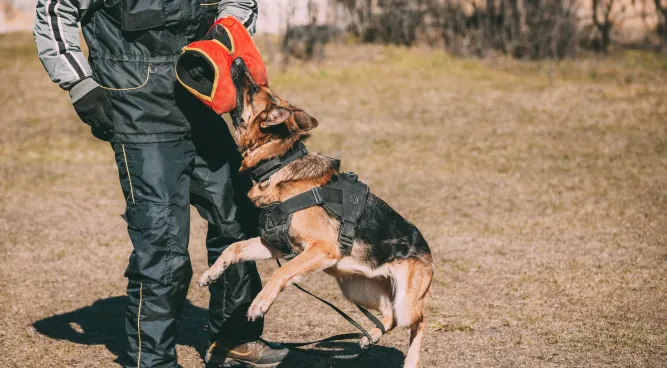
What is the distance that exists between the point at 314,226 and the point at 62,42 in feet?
4.99

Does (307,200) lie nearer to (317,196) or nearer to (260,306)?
(317,196)

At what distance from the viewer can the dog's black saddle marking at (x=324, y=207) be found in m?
4.03

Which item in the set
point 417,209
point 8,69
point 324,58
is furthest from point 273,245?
point 8,69

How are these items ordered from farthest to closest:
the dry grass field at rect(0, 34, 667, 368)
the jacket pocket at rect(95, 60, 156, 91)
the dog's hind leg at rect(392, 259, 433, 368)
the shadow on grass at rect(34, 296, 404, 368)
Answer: the dry grass field at rect(0, 34, 667, 368)
the shadow on grass at rect(34, 296, 404, 368)
the dog's hind leg at rect(392, 259, 433, 368)
the jacket pocket at rect(95, 60, 156, 91)

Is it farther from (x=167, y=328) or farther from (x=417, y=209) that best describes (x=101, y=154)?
(x=167, y=328)

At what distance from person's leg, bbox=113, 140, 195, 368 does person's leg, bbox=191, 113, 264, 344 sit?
0.23 metres

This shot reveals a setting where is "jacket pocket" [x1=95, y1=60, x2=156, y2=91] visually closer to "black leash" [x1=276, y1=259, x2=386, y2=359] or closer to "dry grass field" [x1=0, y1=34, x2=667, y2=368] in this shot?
"black leash" [x1=276, y1=259, x2=386, y2=359]

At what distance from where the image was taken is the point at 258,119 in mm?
4199

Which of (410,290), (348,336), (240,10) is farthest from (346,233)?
(240,10)

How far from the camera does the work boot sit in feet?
14.7

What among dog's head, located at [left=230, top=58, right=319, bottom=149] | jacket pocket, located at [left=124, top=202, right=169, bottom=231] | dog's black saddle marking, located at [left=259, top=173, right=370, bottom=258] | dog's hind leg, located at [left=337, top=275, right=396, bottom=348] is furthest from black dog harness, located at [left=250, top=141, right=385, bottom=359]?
jacket pocket, located at [left=124, top=202, right=169, bottom=231]

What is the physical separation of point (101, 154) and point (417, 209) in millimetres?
4319

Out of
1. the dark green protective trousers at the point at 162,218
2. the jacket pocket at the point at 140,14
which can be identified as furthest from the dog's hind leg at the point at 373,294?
the jacket pocket at the point at 140,14

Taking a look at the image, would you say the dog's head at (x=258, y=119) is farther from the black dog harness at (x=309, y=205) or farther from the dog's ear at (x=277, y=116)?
the black dog harness at (x=309, y=205)
